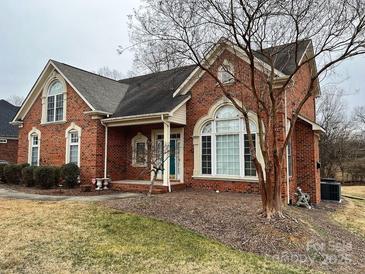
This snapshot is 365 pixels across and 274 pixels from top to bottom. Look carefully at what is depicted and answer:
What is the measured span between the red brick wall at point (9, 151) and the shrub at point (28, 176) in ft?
36.5

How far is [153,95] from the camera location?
1603 centimetres

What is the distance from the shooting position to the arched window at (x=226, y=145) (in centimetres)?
1248

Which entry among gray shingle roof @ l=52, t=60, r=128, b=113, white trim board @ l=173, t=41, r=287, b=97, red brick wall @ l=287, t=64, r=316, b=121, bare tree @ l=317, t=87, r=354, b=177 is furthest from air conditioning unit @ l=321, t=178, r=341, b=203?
bare tree @ l=317, t=87, r=354, b=177

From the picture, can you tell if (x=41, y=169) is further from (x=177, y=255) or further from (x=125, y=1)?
(x=177, y=255)

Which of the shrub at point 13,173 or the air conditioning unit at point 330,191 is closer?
the air conditioning unit at point 330,191

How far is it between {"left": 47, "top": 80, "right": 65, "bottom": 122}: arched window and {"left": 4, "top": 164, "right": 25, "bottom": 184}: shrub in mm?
3212

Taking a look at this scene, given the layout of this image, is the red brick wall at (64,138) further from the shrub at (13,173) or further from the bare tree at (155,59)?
the bare tree at (155,59)

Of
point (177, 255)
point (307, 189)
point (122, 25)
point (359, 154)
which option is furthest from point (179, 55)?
point (359, 154)

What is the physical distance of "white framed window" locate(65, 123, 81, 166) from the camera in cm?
1576

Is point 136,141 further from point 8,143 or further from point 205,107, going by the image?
point 8,143

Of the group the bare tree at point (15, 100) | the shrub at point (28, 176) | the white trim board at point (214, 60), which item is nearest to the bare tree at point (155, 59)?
the white trim board at point (214, 60)

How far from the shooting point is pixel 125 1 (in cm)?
926

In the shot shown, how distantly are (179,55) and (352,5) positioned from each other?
15.9ft

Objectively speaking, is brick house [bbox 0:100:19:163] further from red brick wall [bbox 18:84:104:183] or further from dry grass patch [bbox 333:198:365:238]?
dry grass patch [bbox 333:198:365:238]
